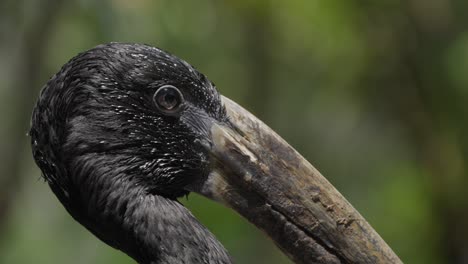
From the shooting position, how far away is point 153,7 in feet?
42.2

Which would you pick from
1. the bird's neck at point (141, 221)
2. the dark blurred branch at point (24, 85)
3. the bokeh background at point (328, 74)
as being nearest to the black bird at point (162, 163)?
the bird's neck at point (141, 221)

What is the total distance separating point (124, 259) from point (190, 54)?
338 centimetres

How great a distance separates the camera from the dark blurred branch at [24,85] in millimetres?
11773

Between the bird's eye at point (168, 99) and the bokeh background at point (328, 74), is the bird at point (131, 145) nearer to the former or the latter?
the bird's eye at point (168, 99)

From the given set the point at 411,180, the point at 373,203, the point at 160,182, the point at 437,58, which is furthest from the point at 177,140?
the point at 373,203

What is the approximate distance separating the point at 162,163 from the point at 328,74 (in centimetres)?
1095

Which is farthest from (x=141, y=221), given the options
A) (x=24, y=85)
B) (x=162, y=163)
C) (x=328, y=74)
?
(x=328, y=74)

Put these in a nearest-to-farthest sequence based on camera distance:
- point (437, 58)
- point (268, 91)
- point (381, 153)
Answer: point (437, 58) < point (268, 91) < point (381, 153)

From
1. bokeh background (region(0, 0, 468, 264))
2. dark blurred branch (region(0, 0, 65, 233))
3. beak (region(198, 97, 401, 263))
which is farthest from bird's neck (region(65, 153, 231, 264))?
dark blurred branch (region(0, 0, 65, 233))

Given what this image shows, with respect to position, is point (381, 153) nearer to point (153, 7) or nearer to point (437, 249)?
point (437, 249)

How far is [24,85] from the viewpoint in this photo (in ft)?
39.0

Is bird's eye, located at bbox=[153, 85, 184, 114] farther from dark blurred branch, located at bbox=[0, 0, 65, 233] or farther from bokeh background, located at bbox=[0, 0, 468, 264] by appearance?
dark blurred branch, located at bbox=[0, 0, 65, 233]

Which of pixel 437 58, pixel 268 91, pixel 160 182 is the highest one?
pixel 437 58

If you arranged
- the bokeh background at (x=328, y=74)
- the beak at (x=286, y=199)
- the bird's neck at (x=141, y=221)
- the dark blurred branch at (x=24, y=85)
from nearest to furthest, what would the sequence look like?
the bird's neck at (x=141, y=221)
the beak at (x=286, y=199)
the dark blurred branch at (x=24, y=85)
the bokeh background at (x=328, y=74)
